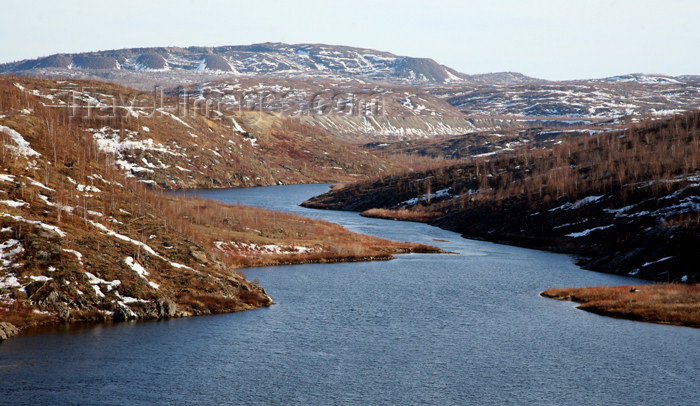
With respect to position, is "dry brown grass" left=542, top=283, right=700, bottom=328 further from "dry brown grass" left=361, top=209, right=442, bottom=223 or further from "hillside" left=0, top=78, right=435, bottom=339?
"dry brown grass" left=361, top=209, right=442, bottom=223

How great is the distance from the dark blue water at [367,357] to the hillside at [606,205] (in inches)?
1333

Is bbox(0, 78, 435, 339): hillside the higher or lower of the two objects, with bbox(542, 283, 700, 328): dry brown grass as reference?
higher

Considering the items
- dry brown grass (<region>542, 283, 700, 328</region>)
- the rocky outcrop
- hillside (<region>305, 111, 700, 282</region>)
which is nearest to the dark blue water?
the rocky outcrop

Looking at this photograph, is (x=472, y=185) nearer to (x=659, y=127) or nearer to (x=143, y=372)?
(x=659, y=127)

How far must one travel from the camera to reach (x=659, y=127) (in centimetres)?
19362

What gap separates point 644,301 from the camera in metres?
75.2

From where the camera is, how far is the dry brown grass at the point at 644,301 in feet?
230

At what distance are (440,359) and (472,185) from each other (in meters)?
148

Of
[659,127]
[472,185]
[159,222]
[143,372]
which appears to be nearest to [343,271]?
[159,222]

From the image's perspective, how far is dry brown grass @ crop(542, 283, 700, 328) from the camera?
70.1 meters

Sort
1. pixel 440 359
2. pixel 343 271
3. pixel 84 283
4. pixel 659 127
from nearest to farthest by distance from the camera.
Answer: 1. pixel 440 359
2. pixel 84 283
3. pixel 343 271
4. pixel 659 127

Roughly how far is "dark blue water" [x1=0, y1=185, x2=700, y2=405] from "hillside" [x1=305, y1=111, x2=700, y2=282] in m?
33.9

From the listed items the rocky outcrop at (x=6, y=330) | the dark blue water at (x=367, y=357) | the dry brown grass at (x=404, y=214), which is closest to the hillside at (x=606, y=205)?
the dry brown grass at (x=404, y=214)

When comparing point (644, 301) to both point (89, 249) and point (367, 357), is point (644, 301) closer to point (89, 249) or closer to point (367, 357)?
point (367, 357)
